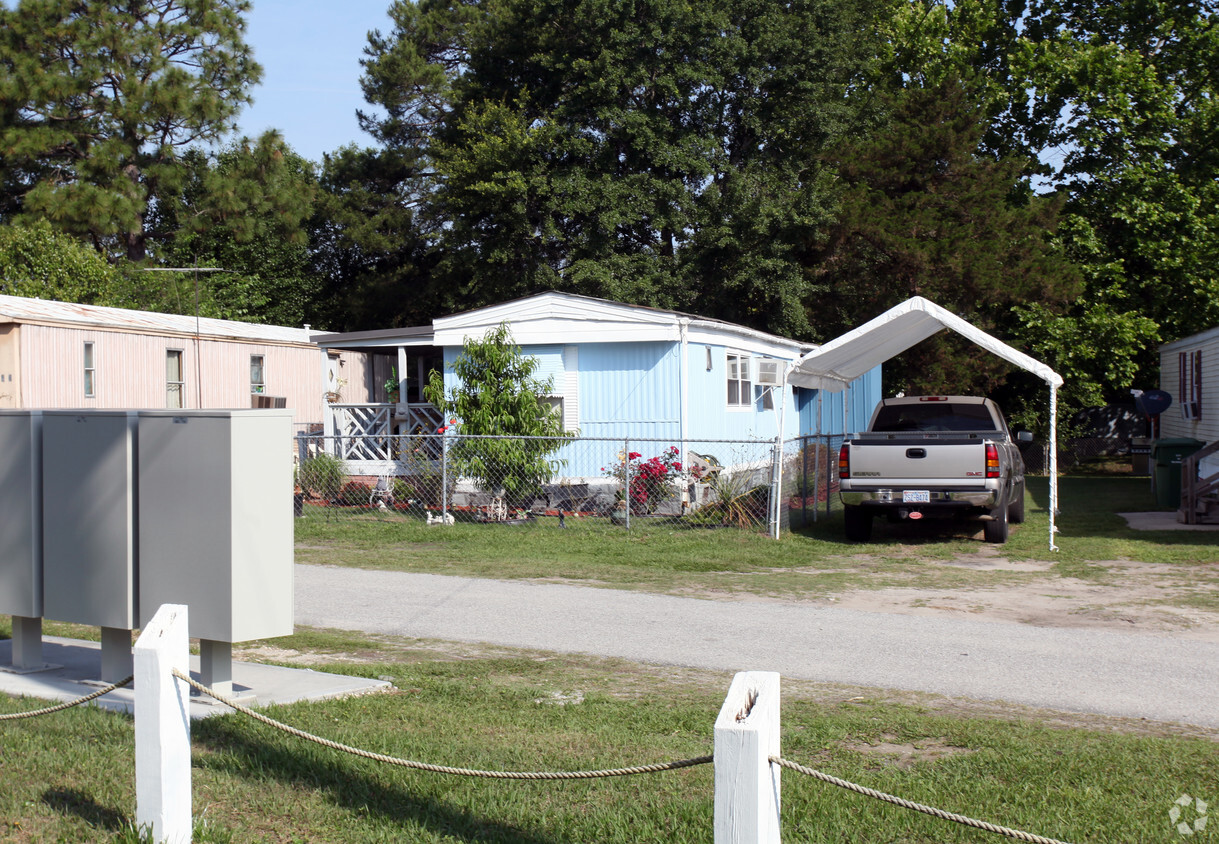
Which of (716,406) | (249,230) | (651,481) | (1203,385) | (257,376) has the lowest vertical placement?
(651,481)

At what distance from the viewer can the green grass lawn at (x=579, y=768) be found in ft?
13.8

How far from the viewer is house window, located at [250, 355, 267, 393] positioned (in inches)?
901

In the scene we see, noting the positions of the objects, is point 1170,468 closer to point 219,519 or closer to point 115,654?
point 219,519

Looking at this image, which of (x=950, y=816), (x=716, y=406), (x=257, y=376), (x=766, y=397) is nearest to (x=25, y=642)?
(x=950, y=816)

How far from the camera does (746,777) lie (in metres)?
3.06

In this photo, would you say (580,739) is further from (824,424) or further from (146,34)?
(146,34)

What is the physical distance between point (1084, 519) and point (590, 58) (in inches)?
718

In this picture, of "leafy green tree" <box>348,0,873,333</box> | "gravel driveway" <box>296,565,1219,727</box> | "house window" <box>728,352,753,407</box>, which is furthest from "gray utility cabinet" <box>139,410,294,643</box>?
"leafy green tree" <box>348,0,873,333</box>

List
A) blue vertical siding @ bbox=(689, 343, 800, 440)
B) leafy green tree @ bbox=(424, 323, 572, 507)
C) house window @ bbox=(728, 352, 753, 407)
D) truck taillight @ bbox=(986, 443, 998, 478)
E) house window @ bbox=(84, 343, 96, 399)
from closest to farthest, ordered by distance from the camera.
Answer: truck taillight @ bbox=(986, 443, 998, 478)
leafy green tree @ bbox=(424, 323, 572, 507)
blue vertical siding @ bbox=(689, 343, 800, 440)
house window @ bbox=(728, 352, 753, 407)
house window @ bbox=(84, 343, 96, 399)

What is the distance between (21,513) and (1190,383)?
23.2 m

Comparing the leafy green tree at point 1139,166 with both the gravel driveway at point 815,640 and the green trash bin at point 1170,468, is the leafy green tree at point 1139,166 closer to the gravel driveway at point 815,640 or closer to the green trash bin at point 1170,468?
the green trash bin at point 1170,468

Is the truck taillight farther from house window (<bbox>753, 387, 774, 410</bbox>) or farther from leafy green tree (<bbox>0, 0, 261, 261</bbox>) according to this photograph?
leafy green tree (<bbox>0, 0, 261, 261</bbox>)

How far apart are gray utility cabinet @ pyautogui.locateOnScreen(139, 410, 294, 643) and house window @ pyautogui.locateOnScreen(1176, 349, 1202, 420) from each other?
21.3m

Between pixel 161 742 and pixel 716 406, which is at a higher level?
pixel 716 406
